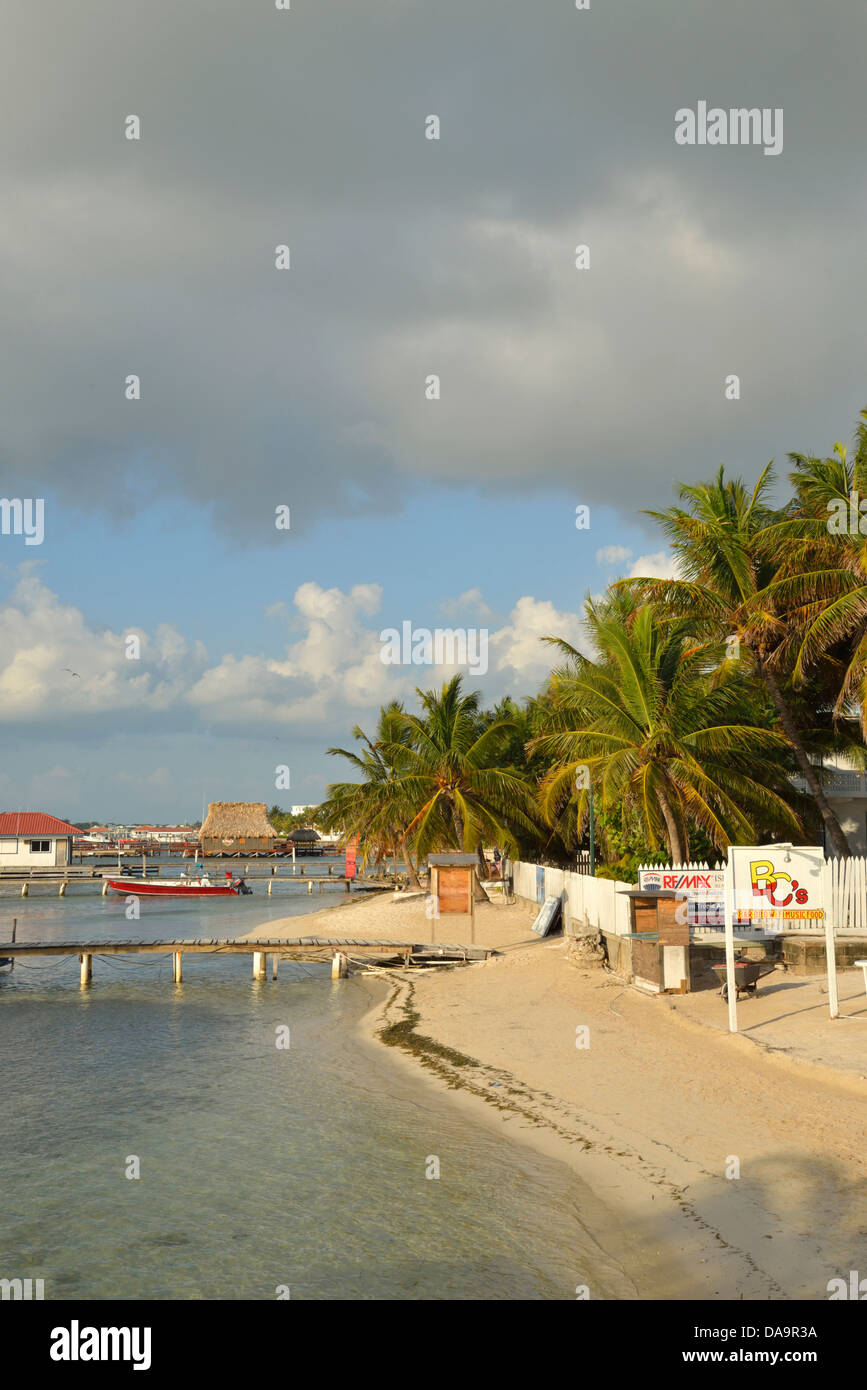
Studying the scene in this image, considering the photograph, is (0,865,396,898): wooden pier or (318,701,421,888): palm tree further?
(0,865,396,898): wooden pier

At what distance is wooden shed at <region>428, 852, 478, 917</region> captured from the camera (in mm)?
29105

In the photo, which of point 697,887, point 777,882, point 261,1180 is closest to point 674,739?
point 697,887

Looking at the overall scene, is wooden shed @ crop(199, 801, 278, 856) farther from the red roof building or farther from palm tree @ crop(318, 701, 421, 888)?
palm tree @ crop(318, 701, 421, 888)

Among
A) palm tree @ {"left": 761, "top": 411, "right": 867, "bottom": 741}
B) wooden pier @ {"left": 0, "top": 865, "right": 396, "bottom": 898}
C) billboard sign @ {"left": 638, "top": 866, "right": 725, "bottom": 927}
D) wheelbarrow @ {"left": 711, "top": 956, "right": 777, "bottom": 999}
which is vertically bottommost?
wooden pier @ {"left": 0, "top": 865, "right": 396, "bottom": 898}

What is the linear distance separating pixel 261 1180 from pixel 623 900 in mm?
11449

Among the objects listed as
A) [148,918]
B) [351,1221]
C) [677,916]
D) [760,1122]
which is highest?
[677,916]

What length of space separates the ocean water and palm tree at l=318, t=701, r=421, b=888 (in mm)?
18280

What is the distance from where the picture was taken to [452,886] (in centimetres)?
2955

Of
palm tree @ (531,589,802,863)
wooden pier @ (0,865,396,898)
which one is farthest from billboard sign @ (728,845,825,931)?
wooden pier @ (0,865,396,898)

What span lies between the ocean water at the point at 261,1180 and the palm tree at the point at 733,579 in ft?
45.1

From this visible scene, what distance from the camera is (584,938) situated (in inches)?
881
